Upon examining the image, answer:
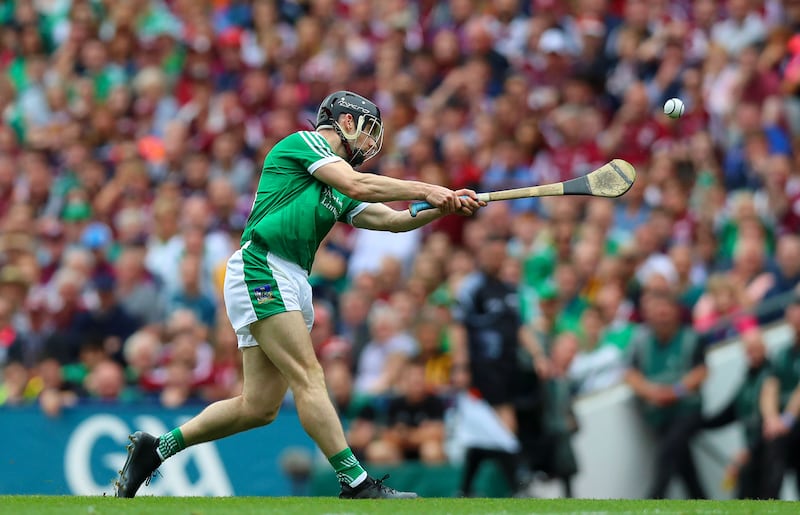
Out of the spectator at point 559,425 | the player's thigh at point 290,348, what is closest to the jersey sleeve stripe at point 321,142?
the player's thigh at point 290,348

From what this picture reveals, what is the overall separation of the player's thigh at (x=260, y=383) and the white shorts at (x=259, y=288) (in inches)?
3.5

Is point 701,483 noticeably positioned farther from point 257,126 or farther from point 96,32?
point 96,32

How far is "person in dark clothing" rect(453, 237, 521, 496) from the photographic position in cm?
1142

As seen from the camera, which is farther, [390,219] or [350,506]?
[390,219]

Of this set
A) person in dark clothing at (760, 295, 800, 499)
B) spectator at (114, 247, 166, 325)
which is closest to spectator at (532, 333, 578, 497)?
person in dark clothing at (760, 295, 800, 499)

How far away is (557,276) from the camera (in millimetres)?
12406

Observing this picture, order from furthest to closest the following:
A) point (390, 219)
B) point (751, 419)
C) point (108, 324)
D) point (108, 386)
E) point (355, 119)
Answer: point (108, 324) → point (108, 386) → point (751, 419) → point (390, 219) → point (355, 119)

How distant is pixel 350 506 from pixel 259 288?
1319mm

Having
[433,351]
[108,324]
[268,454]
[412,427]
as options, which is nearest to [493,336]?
[433,351]

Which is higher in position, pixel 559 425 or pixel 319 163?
pixel 319 163

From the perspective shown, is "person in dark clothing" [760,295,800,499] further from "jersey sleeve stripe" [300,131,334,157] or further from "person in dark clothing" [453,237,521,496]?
"jersey sleeve stripe" [300,131,334,157]

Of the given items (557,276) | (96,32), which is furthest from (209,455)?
(96,32)

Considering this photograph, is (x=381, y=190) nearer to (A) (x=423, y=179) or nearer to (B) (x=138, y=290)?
(A) (x=423, y=179)

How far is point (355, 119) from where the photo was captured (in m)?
8.15
